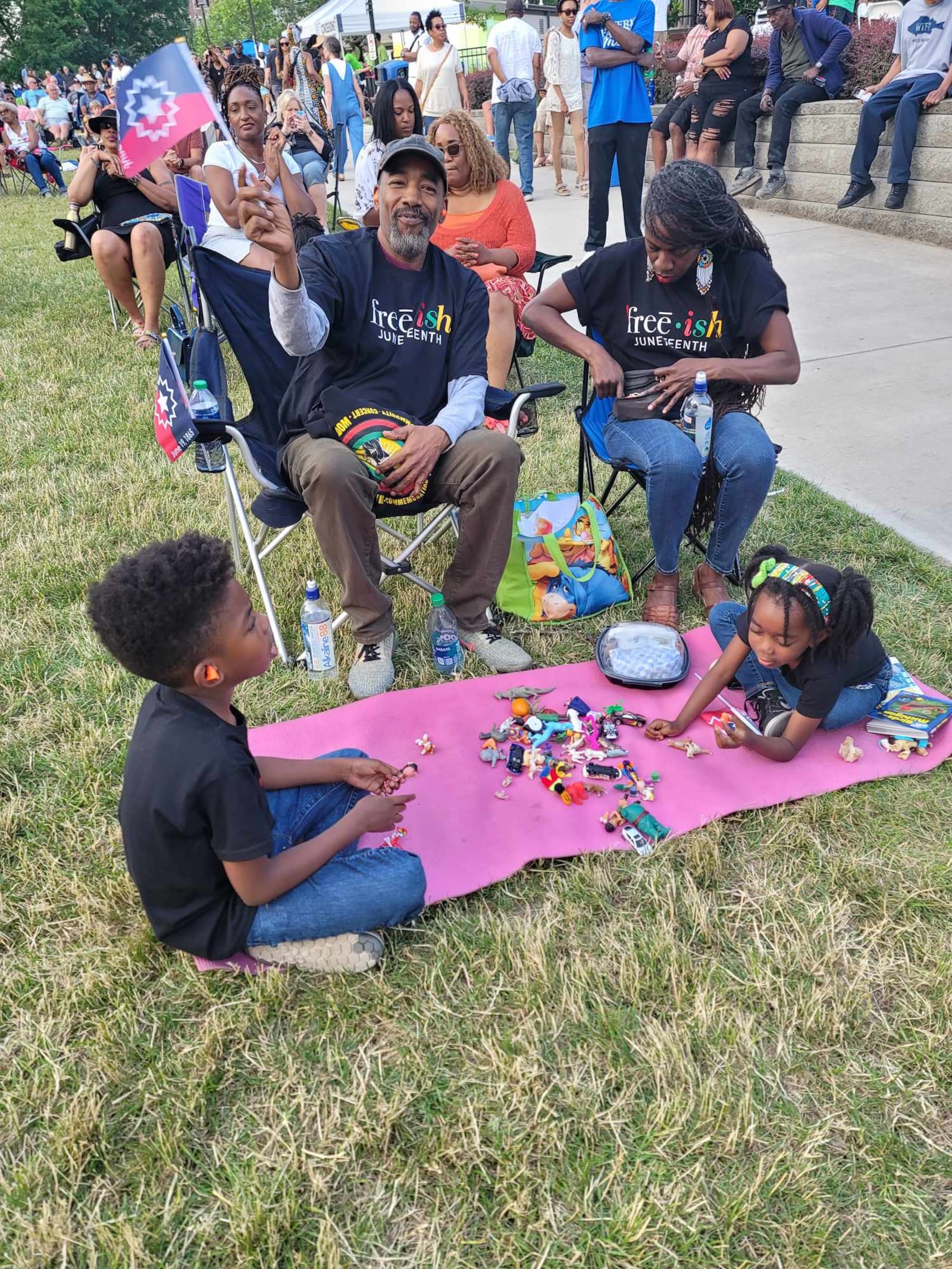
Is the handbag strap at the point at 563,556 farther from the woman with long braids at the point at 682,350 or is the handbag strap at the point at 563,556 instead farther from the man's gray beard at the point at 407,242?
the man's gray beard at the point at 407,242

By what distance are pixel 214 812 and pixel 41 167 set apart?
18279 mm

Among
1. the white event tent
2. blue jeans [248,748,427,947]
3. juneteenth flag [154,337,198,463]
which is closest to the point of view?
blue jeans [248,748,427,947]

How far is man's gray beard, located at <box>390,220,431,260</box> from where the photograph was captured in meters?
3.12

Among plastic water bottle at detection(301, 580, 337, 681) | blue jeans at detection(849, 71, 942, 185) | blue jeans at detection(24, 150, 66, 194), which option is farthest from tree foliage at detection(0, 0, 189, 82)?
plastic water bottle at detection(301, 580, 337, 681)

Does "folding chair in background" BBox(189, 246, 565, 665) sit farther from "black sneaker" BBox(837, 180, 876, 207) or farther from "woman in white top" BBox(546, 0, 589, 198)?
"woman in white top" BBox(546, 0, 589, 198)

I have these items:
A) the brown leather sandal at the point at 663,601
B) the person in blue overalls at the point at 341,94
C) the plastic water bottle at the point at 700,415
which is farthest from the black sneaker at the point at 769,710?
the person in blue overalls at the point at 341,94

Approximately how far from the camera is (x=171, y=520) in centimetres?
426

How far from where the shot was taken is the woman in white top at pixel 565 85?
10695 mm

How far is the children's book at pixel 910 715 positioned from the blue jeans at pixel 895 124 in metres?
6.18

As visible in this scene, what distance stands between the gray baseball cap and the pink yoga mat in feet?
5.83

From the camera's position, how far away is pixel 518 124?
1022 centimetres

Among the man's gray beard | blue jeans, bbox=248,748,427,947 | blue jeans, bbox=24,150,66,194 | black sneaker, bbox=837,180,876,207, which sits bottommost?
blue jeans, bbox=24,150,66,194

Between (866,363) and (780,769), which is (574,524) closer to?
(780,769)

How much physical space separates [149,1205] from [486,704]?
5.61ft
